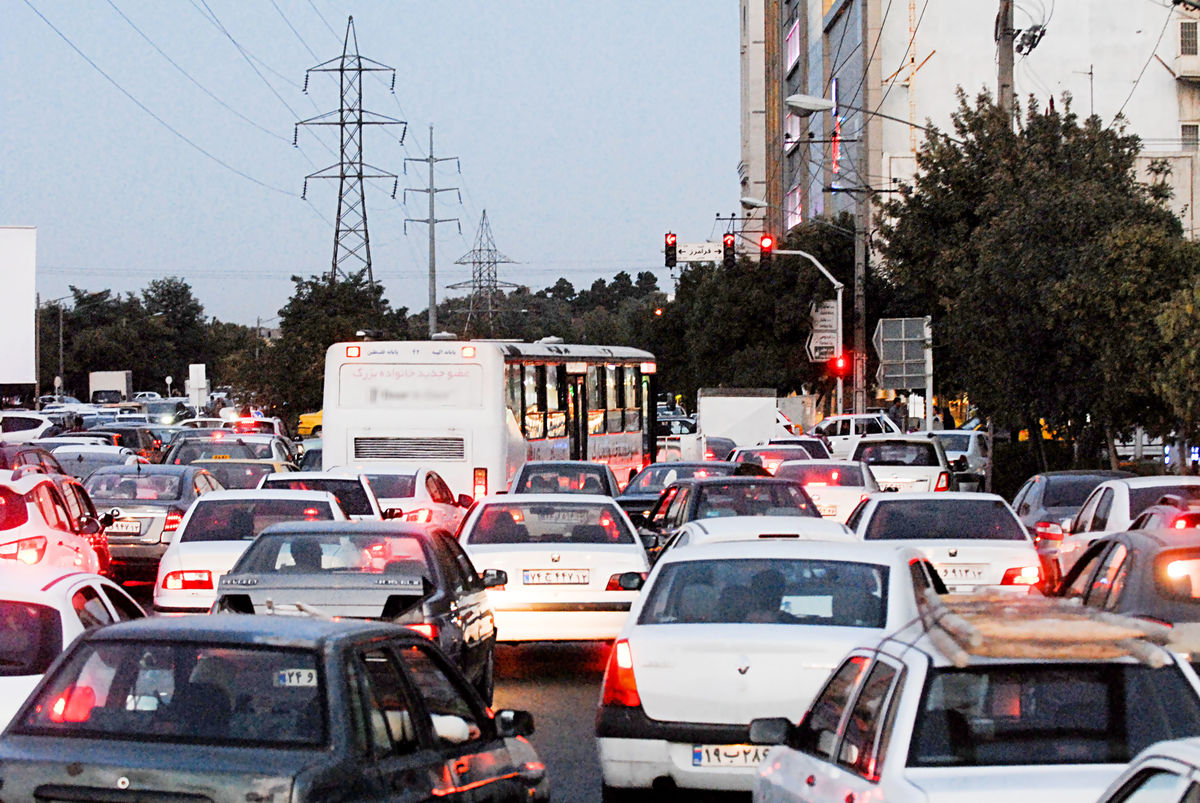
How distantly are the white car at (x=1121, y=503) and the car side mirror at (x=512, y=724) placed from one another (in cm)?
1110

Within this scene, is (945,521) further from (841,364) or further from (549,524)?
(841,364)

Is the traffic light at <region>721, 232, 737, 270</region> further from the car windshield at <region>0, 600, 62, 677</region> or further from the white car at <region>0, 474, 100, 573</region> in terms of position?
the car windshield at <region>0, 600, 62, 677</region>

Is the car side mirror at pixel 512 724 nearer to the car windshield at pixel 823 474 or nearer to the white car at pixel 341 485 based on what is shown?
the white car at pixel 341 485

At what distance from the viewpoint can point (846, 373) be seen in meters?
63.9

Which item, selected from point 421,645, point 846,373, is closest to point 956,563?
point 421,645

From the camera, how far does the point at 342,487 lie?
2066 cm

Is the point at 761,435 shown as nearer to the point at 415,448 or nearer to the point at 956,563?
the point at 415,448

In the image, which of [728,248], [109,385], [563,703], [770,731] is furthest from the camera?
[109,385]

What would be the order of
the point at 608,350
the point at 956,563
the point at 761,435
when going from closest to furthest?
the point at 956,563 < the point at 608,350 < the point at 761,435

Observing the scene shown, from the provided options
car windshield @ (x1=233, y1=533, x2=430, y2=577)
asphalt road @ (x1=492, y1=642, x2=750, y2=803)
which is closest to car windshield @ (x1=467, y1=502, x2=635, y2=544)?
asphalt road @ (x1=492, y1=642, x2=750, y2=803)

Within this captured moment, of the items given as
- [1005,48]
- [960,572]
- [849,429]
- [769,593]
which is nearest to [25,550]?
[960,572]

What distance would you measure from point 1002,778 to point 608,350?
108 ft

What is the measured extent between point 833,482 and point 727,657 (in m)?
17.2

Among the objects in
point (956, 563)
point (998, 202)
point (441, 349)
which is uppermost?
point (998, 202)
